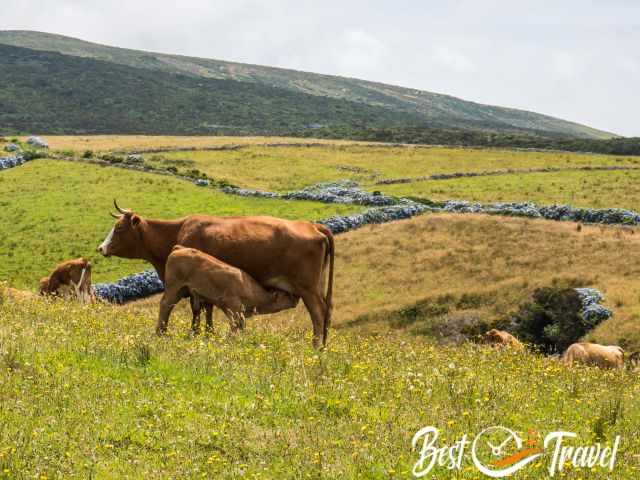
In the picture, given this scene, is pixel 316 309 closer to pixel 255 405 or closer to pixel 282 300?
pixel 282 300

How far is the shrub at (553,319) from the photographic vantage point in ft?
116

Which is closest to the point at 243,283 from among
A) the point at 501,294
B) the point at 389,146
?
the point at 501,294

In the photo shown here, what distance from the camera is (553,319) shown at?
3659cm

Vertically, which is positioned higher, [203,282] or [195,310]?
[203,282]

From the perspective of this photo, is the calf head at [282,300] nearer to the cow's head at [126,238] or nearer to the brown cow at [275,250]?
the brown cow at [275,250]

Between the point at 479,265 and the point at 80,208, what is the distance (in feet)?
93.0

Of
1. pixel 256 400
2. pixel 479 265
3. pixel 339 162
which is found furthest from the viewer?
pixel 339 162

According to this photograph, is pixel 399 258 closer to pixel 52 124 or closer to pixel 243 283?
pixel 243 283

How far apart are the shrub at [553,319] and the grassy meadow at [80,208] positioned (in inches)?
817

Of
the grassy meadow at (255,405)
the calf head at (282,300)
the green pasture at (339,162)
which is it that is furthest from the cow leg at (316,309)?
the green pasture at (339,162)

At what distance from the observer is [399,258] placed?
47094 mm

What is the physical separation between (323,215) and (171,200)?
11687 millimetres

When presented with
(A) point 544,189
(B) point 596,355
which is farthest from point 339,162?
(B) point 596,355

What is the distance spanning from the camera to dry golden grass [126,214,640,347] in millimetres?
38188
